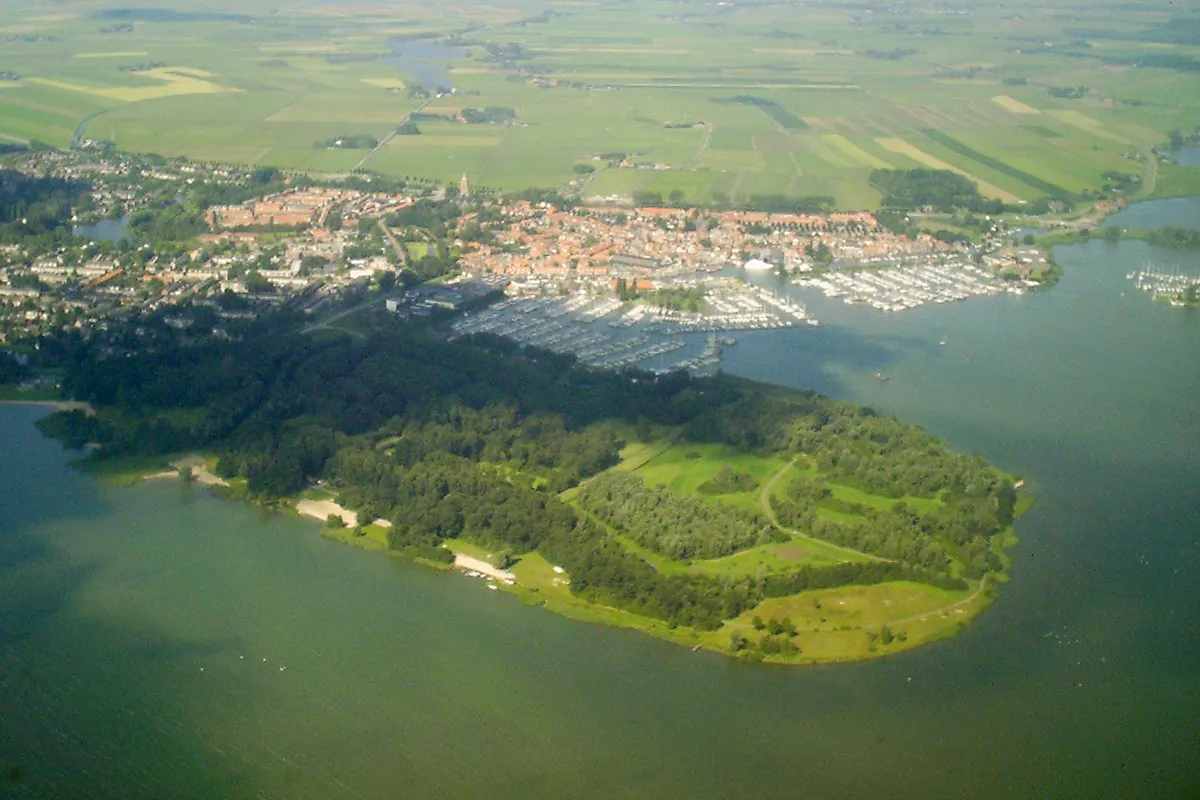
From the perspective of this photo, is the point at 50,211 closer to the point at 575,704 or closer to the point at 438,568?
the point at 438,568

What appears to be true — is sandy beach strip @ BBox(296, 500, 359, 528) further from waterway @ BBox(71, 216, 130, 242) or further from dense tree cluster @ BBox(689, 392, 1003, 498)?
waterway @ BBox(71, 216, 130, 242)

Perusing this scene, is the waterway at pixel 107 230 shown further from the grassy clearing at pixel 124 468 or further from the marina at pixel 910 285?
the marina at pixel 910 285

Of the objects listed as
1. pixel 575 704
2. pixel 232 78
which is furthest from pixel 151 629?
pixel 232 78

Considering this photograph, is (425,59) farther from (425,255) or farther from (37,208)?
(425,255)

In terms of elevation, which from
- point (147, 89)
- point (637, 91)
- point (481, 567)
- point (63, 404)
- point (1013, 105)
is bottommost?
point (481, 567)

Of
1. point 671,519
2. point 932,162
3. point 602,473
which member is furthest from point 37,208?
point 932,162
